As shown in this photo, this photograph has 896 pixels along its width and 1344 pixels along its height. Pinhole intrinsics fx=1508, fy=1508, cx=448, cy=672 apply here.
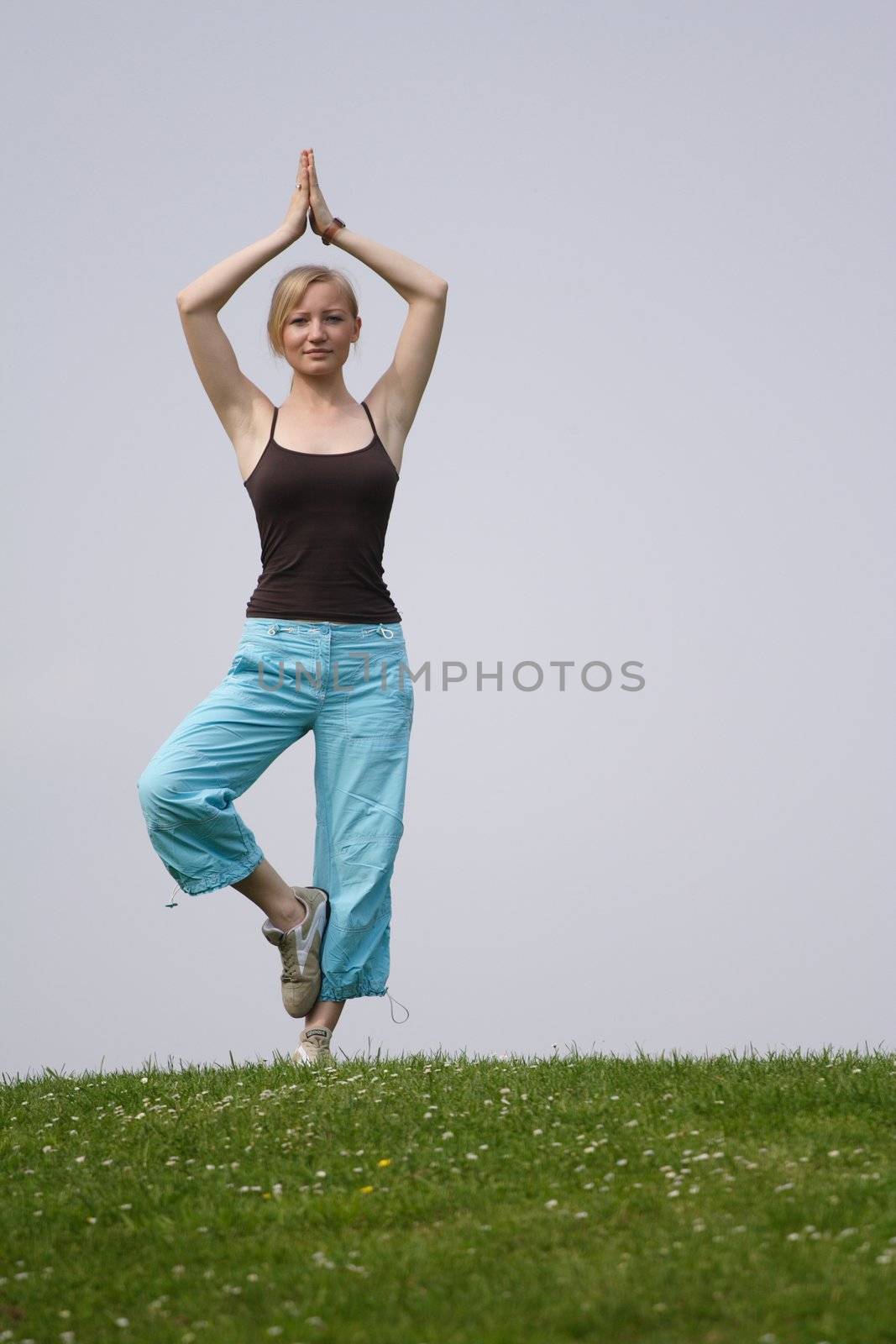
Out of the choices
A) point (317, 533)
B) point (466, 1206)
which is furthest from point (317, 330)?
point (466, 1206)

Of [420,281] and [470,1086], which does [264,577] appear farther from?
[470,1086]

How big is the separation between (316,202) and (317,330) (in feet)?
2.05

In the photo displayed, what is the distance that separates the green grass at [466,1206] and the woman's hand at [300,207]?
4.08 m

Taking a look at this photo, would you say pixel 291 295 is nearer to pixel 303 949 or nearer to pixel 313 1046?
pixel 303 949

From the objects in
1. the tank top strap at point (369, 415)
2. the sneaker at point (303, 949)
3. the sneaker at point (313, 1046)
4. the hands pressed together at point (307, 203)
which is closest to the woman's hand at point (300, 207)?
the hands pressed together at point (307, 203)

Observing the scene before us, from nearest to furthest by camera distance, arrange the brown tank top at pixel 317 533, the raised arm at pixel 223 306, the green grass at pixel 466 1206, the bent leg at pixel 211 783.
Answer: the green grass at pixel 466 1206
the bent leg at pixel 211 783
the brown tank top at pixel 317 533
the raised arm at pixel 223 306

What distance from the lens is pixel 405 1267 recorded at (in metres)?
4.53

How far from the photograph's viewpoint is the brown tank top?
23.7 feet

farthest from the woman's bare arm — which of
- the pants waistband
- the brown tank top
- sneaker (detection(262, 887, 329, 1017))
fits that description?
sneaker (detection(262, 887, 329, 1017))

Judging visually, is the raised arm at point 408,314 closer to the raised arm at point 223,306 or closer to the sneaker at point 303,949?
the raised arm at point 223,306

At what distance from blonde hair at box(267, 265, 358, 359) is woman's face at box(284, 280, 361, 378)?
0.03 meters

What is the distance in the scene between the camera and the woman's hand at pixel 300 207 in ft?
24.3

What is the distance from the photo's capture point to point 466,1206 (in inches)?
200

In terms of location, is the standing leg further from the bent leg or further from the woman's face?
the woman's face
